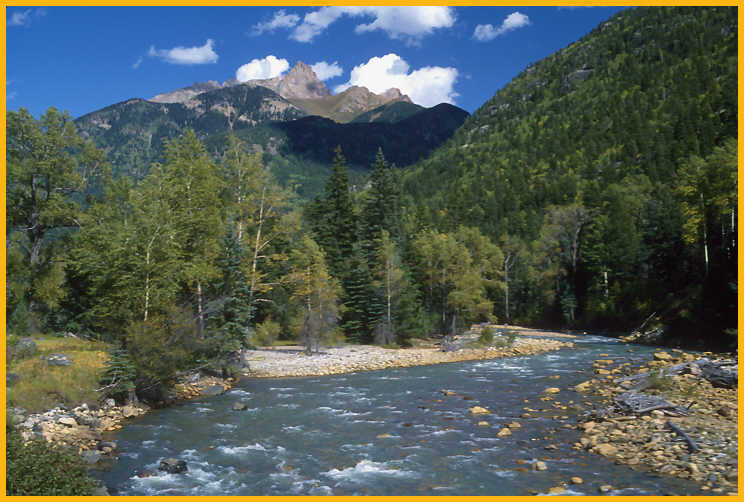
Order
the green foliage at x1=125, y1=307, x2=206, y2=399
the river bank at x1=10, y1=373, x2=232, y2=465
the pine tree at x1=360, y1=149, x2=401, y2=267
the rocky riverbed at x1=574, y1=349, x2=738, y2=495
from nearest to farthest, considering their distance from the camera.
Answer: the rocky riverbed at x1=574, y1=349, x2=738, y2=495 → the river bank at x1=10, y1=373, x2=232, y2=465 → the green foliage at x1=125, y1=307, x2=206, y2=399 → the pine tree at x1=360, y1=149, x2=401, y2=267

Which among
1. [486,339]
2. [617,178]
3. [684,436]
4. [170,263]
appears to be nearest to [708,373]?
[684,436]

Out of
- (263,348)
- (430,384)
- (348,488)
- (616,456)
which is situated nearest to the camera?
(348,488)

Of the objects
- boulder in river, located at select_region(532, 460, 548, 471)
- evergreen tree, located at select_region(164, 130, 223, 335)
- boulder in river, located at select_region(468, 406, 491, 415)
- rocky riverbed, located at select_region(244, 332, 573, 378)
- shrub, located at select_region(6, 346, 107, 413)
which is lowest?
rocky riverbed, located at select_region(244, 332, 573, 378)

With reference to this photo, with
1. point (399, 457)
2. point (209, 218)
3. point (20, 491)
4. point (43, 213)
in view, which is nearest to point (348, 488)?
point (399, 457)

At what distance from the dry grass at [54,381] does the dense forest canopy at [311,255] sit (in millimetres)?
1292

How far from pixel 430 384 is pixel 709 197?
100 feet

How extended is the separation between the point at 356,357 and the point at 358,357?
149 millimetres

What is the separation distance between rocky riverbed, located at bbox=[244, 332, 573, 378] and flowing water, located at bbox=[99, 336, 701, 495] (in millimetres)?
5045

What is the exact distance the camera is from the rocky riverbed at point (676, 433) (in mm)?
11625

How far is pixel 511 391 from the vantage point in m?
22.2

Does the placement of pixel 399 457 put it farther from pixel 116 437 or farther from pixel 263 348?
pixel 263 348

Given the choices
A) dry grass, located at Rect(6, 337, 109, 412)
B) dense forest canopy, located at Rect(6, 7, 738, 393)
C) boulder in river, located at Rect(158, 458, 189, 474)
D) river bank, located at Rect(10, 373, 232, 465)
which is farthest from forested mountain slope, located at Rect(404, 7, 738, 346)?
dry grass, located at Rect(6, 337, 109, 412)

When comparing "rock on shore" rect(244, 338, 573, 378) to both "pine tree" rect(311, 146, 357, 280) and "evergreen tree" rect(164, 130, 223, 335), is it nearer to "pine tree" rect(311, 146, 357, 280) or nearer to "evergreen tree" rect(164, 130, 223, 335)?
"evergreen tree" rect(164, 130, 223, 335)

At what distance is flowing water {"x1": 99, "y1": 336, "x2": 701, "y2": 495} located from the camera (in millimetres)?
11680
